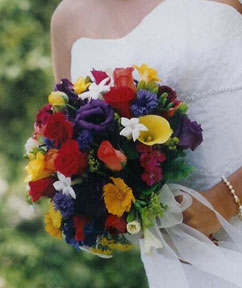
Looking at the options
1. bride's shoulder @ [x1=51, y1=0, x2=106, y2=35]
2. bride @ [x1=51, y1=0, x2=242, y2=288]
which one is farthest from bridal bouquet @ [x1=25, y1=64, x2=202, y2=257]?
bride's shoulder @ [x1=51, y1=0, x2=106, y2=35]

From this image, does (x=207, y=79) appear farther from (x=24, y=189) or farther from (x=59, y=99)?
(x=24, y=189)

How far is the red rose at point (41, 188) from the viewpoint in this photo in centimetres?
176

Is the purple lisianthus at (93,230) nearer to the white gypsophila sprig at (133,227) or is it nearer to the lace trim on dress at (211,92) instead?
the white gypsophila sprig at (133,227)

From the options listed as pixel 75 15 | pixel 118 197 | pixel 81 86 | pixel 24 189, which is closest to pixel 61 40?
pixel 75 15

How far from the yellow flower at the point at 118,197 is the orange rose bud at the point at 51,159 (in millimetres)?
145

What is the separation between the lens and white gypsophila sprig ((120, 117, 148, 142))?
1669mm

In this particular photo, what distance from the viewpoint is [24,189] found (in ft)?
12.5

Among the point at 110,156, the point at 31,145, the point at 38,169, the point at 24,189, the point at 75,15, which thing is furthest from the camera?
the point at 24,189

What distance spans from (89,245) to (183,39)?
2.01 ft

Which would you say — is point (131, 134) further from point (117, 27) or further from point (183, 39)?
point (117, 27)

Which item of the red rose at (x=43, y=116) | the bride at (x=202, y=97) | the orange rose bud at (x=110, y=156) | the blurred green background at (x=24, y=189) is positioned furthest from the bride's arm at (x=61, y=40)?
the blurred green background at (x=24, y=189)

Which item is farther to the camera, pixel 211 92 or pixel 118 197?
pixel 211 92

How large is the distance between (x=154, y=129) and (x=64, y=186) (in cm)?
25

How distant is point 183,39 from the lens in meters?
1.93
